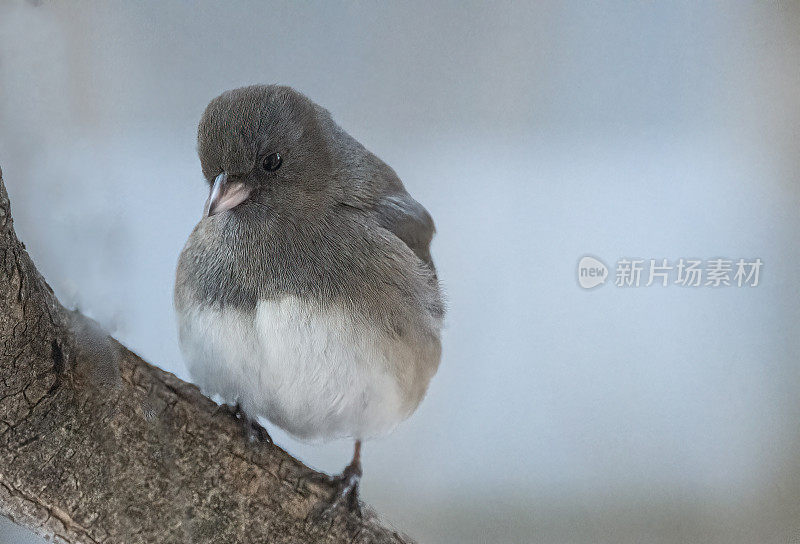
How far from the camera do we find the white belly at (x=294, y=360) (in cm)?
68


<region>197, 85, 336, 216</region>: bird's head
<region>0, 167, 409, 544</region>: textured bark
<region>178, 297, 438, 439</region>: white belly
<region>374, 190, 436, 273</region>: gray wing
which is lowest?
<region>0, 167, 409, 544</region>: textured bark

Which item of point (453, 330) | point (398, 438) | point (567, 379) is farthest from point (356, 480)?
point (567, 379)

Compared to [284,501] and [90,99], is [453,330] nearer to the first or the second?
[284,501]

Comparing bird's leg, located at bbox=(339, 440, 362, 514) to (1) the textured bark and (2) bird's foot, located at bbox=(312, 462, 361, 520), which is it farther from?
(1) the textured bark

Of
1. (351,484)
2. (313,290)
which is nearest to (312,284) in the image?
(313,290)

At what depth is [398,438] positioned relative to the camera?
789 millimetres

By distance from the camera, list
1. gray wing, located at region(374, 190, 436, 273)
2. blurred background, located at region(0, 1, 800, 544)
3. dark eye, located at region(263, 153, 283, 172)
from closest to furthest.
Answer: blurred background, located at region(0, 1, 800, 544) < dark eye, located at region(263, 153, 283, 172) < gray wing, located at region(374, 190, 436, 273)

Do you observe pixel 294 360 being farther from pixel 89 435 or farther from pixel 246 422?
pixel 89 435

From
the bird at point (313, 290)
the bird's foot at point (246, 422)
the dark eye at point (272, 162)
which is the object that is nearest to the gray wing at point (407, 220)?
the bird at point (313, 290)

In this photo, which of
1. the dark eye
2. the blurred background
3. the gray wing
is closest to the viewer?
the blurred background

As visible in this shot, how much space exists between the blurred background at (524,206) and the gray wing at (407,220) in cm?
1

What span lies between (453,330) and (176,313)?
287 mm

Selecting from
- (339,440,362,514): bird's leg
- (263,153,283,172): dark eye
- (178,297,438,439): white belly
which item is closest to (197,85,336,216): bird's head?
(263,153,283,172): dark eye

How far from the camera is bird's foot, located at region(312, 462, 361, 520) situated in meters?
0.73
